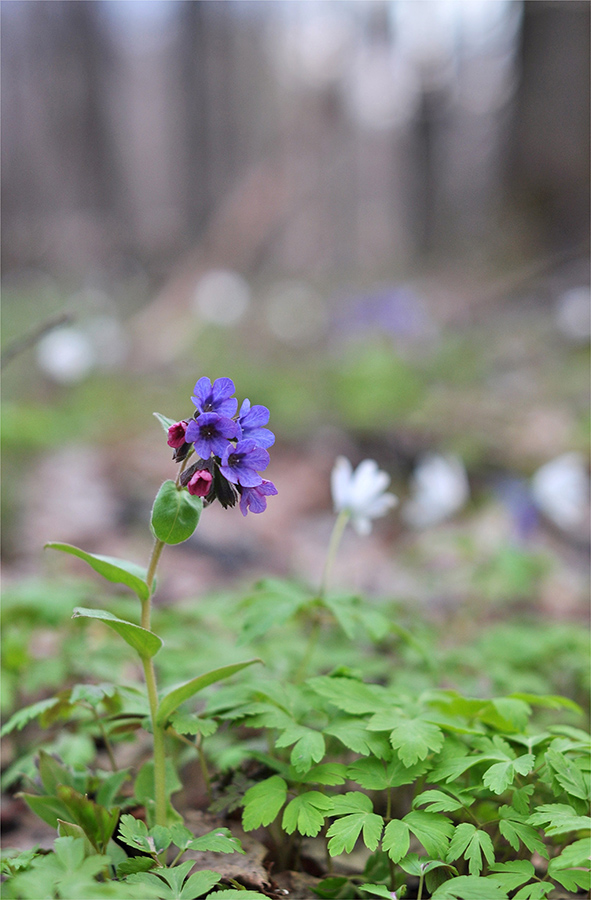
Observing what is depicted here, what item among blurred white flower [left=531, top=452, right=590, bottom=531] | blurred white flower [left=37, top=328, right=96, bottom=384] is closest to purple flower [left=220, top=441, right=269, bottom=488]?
blurred white flower [left=531, top=452, right=590, bottom=531]

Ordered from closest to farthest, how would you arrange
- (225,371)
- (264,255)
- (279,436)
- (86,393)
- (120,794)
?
(120,794) < (279,436) < (86,393) < (225,371) < (264,255)

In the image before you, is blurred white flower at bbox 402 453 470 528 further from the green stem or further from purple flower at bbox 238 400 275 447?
the green stem

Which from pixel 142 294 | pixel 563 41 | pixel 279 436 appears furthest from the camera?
pixel 142 294

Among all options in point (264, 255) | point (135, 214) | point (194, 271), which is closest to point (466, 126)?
point (264, 255)

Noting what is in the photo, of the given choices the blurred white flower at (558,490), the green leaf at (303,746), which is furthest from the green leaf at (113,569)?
the blurred white flower at (558,490)

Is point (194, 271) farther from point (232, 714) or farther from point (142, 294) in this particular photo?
point (232, 714)

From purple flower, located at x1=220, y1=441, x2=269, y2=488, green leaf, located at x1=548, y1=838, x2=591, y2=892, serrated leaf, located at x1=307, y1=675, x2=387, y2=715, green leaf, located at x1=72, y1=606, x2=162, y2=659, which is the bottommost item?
green leaf, located at x1=548, y1=838, x2=591, y2=892

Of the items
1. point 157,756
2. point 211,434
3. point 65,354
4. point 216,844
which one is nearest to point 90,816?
point 157,756
